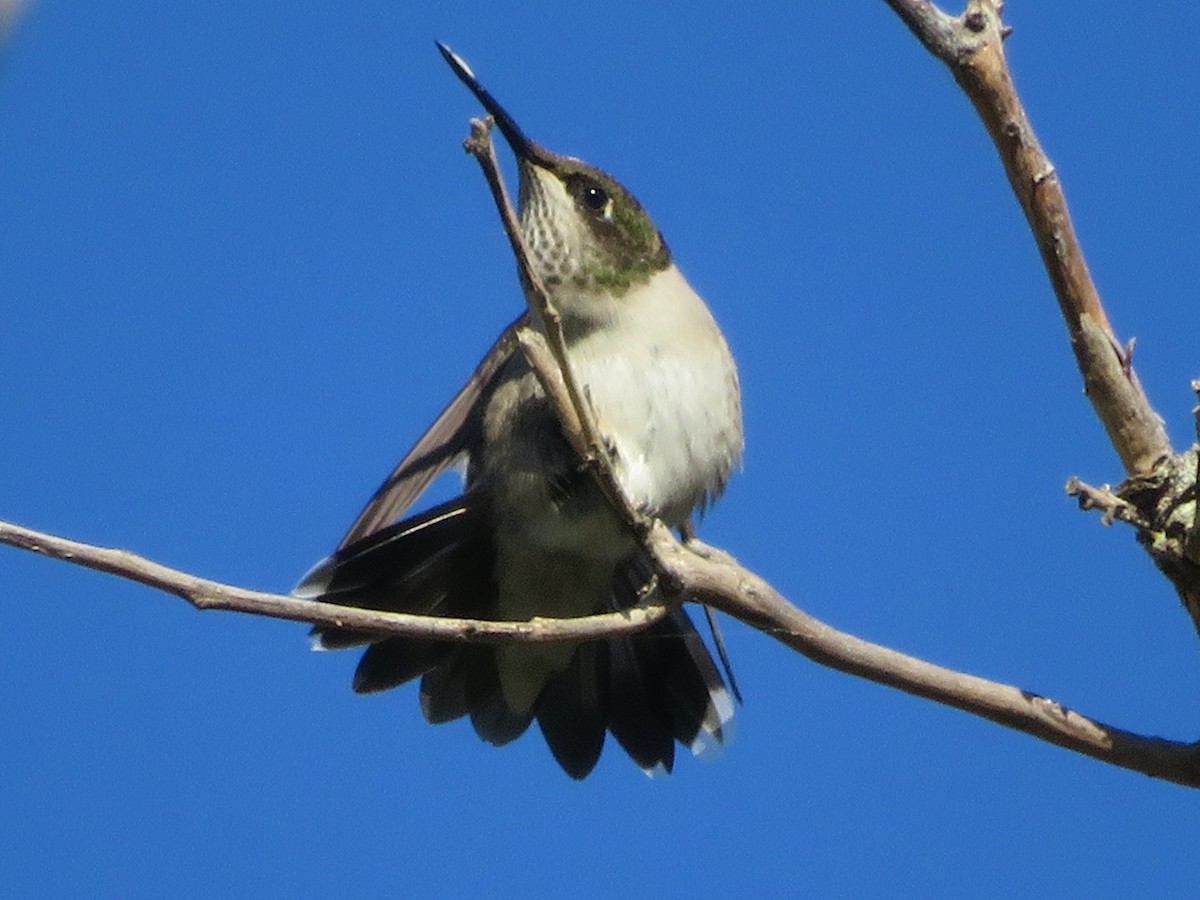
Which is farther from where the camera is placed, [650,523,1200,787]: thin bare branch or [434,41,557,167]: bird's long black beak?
[434,41,557,167]: bird's long black beak

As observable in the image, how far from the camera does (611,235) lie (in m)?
4.66

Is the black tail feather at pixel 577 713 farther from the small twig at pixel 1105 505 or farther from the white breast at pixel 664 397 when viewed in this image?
the small twig at pixel 1105 505

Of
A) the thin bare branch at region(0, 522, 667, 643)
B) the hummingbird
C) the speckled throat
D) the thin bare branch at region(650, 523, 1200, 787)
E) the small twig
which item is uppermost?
the speckled throat

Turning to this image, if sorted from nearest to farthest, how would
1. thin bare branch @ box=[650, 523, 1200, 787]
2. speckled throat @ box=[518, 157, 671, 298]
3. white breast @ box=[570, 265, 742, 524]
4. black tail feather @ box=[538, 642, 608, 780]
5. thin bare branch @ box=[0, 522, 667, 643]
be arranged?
thin bare branch @ box=[0, 522, 667, 643]
thin bare branch @ box=[650, 523, 1200, 787]
white breast @ box=[570, 265, 742, 524]
speckled throat @ box=[518, 157, 671, 298]
black tail feather @ box=[538, 642, 608, 780]

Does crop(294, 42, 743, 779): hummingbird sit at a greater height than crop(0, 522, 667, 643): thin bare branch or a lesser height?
greater

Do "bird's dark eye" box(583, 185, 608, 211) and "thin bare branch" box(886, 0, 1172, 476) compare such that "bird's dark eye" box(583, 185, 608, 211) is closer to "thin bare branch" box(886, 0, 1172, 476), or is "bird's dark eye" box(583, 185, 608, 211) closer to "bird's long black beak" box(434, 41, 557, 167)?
"bird's long black beak" box(434, 41, 557, 167)

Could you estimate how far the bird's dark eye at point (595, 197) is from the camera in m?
4.68

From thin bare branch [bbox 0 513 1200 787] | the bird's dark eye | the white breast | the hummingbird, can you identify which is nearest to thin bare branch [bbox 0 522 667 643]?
thin bare branch [bbox 0 513 1200 787]

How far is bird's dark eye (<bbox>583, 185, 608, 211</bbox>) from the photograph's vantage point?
4.68m

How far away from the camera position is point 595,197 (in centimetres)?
470

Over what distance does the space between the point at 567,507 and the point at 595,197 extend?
936mm

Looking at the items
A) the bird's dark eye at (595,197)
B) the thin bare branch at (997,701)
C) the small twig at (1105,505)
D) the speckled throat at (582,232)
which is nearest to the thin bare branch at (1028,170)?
the small twig at (1105,505)

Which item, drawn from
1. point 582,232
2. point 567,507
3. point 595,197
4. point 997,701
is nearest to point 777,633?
point 997,701

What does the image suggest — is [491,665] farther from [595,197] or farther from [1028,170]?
[1028,170]
